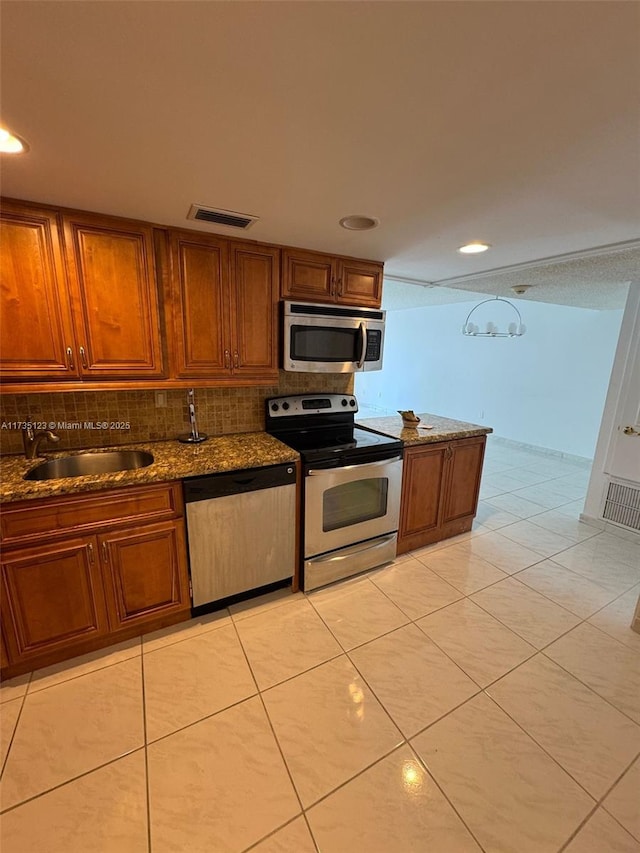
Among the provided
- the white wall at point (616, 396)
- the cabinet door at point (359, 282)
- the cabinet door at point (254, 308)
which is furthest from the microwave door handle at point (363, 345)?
the white wall at point (616, 396)

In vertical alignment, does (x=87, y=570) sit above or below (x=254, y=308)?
below

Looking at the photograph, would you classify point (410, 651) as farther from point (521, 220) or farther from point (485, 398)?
point (485, 398)

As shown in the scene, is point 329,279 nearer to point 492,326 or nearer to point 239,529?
point 239,529

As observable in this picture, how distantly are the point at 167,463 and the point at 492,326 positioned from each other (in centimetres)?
450

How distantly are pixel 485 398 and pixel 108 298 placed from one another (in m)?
5.76

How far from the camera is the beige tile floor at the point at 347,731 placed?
115 cm

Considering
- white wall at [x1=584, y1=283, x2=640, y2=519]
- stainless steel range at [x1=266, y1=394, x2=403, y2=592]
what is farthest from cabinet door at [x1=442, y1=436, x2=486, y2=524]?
white wall at [x1=584, y1=283, x2=640, y2=519]

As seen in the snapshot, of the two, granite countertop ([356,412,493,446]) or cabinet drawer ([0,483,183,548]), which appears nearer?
cabinet drawer ([0,483,183,548])

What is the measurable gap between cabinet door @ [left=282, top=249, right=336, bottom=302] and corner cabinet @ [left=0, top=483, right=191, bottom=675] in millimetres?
1461

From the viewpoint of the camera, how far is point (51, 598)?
5.28ft

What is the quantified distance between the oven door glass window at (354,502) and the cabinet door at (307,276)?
129cm

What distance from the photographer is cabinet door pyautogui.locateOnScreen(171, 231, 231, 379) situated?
195 cm

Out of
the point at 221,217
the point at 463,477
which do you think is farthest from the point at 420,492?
the point at 221,217

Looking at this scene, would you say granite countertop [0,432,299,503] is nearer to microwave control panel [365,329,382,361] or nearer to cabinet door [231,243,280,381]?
cabinet door [231,243,280,381]
